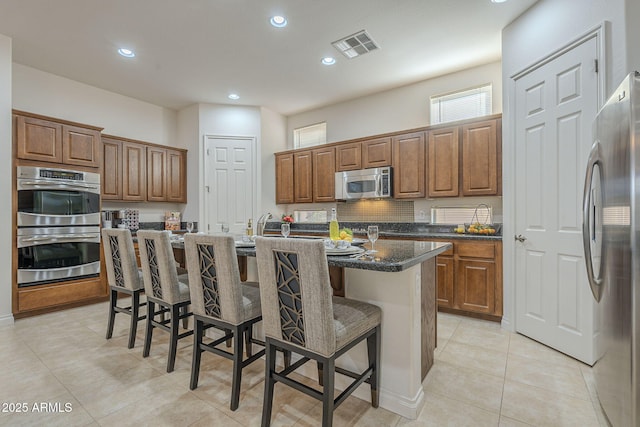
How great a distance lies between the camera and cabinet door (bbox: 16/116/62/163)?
336cm

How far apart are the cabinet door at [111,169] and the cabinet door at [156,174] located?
1.41 ft

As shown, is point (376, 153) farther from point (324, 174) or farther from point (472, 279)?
point (472, 279)

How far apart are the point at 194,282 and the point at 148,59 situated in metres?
3.21

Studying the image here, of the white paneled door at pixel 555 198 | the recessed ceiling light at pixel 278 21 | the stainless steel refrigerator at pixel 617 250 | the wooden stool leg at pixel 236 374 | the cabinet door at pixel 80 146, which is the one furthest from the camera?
the cabinet door at pixel 80 146

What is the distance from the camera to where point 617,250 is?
135 centimetres

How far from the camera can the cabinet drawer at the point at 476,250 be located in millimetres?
3186

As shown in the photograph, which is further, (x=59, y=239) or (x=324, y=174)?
(x=324, y=174)

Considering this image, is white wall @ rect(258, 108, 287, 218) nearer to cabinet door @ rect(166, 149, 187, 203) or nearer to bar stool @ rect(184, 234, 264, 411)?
cabinet door @ rect(166, 149, 187, 203)

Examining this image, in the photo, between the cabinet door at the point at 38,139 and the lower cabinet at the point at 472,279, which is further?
the cabinet door at the point at 38,139

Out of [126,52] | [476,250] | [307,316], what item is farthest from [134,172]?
[476,250]

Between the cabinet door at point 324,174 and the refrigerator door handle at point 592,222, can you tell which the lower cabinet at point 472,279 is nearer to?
the refrigerator door handle at point 592,222

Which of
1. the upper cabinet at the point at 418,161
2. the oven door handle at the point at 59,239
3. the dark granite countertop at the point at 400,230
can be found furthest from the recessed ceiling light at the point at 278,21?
the oven door handle at the point at 59,239

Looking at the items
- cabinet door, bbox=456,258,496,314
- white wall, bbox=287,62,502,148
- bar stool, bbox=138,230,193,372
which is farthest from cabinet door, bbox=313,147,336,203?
bar stool, bbox=138,230,193,372

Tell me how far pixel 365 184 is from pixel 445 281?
175 centimetres
